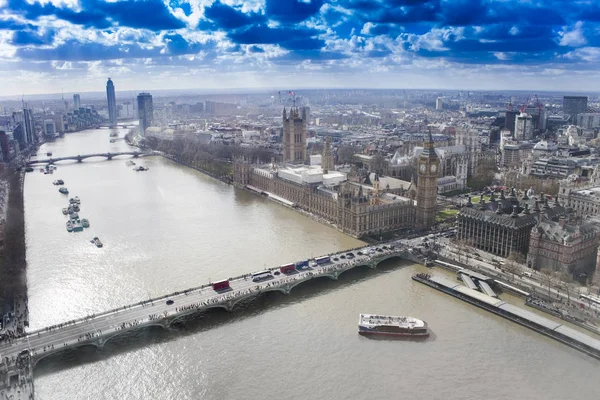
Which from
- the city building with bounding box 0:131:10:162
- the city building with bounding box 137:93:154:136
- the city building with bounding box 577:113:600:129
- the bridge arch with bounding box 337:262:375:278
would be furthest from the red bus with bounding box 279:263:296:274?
the city building with bounding box 577:113:600:129

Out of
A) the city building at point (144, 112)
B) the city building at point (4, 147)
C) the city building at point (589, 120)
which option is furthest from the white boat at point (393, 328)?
the city building at point (589, 120)

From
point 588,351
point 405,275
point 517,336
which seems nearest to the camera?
point 588,351

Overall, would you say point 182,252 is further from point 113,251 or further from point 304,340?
point 304,340

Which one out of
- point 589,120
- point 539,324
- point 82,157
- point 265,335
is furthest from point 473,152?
point 589,120

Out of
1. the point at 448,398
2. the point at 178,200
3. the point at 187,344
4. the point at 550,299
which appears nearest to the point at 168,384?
the point at 187,344

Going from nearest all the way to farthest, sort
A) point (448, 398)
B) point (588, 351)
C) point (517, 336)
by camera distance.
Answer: point (448, 398) → point (588, 351) → point (517, 336)

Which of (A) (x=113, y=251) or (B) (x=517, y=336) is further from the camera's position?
(A) (x=113, y=251)
